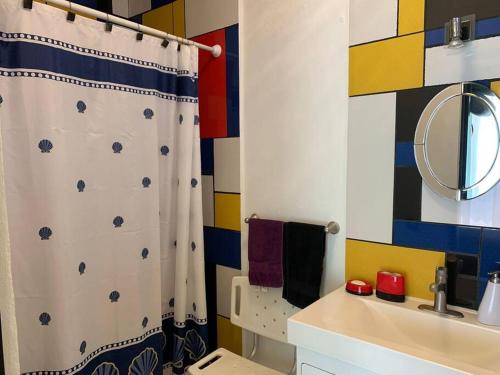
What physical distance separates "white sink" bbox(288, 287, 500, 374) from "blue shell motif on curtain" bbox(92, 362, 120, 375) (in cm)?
Result: 86

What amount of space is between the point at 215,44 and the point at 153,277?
1.19 metres

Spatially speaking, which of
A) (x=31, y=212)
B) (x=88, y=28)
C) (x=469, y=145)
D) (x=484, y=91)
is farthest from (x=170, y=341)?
(x=484, y=91)

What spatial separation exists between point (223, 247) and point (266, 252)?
35 centimetres

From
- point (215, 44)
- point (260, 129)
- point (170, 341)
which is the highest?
point (215, 44)

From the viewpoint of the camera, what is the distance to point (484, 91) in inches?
44.1

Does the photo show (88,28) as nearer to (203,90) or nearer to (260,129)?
(203,90)

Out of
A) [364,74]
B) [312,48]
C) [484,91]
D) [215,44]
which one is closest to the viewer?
[484,91]

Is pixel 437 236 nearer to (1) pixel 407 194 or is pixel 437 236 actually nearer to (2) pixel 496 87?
(1) pixel 407 194

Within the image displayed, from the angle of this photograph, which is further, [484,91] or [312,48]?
[312,48]

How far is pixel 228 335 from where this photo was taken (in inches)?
74.6

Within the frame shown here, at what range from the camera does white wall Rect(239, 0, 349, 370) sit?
1.44 metres

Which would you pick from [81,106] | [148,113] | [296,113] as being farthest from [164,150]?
[296,113]

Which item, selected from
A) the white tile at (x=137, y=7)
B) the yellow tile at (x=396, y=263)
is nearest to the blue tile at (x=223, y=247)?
the yellow tile at (x=396, y=263)

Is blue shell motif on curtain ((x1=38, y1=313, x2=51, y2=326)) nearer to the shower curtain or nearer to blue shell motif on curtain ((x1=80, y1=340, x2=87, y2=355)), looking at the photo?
the shower curtain
